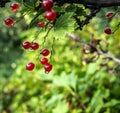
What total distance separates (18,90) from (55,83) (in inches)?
82.3

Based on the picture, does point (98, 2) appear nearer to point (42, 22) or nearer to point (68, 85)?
point (42, 22)

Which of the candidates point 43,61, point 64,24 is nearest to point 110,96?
point 43,61

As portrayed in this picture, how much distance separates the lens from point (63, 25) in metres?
1.48

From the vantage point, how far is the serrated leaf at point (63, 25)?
4.77 ft

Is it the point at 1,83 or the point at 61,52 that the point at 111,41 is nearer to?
the point at 61,52

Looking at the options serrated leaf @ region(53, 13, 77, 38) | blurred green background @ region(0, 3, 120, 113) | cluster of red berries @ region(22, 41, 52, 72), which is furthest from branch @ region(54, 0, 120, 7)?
blurred green background @ region(0, 3, 120, 113)

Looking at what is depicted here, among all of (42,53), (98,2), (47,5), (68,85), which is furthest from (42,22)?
(68,85)

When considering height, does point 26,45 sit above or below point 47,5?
below

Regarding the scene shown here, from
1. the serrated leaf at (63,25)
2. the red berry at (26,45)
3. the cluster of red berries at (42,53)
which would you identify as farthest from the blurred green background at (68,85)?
the serrated leaf at (63,25)

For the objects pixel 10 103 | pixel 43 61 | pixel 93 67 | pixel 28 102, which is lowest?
pixel 10 103

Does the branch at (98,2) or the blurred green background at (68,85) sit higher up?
the branch at (98,2)

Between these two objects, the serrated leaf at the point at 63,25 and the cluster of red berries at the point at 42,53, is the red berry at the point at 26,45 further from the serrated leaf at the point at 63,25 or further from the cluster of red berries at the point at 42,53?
the serrated leaf at the point at 63,25

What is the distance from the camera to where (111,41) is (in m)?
5.46

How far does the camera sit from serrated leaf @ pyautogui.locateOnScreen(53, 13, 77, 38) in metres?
1.45
